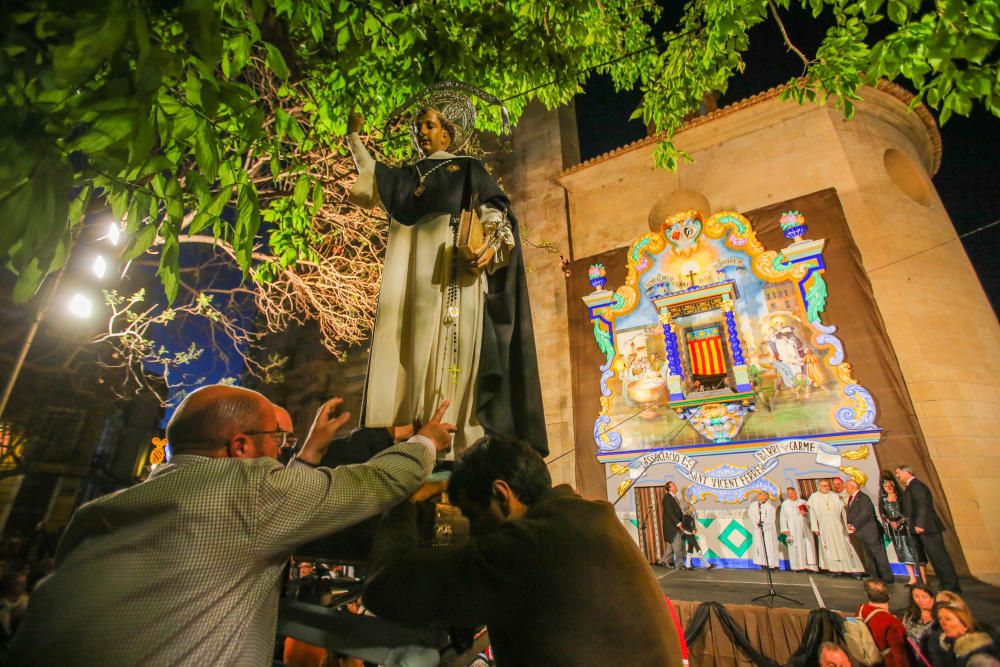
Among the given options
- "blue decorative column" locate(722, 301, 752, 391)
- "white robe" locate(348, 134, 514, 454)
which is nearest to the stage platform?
"blue decorative column" locate(722, 301, 752, 391)

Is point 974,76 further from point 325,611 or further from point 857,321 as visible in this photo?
point 857,321

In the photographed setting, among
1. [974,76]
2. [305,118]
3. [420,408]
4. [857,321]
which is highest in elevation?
[305,118]

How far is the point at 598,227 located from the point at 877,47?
9471 millimetres

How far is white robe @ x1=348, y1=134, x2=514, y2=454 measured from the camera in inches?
89.8

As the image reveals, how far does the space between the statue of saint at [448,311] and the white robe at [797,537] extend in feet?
25.7

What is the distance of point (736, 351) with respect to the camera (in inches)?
364

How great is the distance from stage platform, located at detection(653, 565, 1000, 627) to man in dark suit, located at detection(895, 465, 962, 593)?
0.22 m

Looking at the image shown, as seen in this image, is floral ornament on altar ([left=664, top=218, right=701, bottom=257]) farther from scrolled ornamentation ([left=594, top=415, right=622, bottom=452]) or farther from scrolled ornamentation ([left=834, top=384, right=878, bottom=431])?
scrolled ornamentation ([left=594, top=415, right=622, bottom=452])

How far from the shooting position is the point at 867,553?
705cm

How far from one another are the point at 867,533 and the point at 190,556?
939 centimetres

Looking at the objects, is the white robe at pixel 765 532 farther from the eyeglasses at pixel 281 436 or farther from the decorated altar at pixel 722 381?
the eyeglasses at pixel 281 436

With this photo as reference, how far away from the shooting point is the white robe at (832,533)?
724cm

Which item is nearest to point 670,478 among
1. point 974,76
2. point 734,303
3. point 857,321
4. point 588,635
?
point 734,303

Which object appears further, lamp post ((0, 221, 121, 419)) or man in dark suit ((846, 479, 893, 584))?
man in dark suit ((846, 479, 893, 584))
